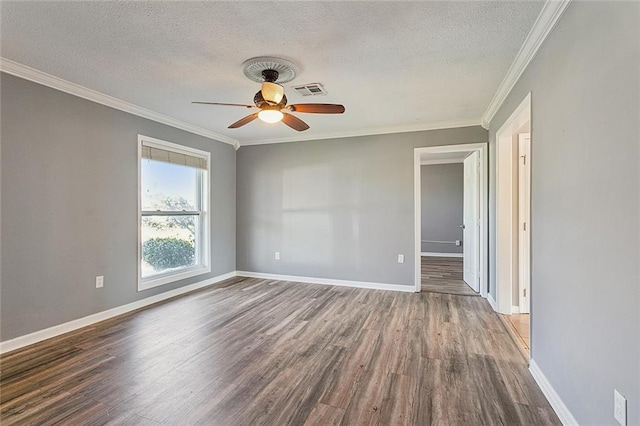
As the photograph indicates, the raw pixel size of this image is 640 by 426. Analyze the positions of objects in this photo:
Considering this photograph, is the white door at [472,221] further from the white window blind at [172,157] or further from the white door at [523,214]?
the white window blind at [172,157]

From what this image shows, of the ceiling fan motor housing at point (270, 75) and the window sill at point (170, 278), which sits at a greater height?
the ceiling fan motor housing at point (270, 75)

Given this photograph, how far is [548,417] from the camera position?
1.74 meters

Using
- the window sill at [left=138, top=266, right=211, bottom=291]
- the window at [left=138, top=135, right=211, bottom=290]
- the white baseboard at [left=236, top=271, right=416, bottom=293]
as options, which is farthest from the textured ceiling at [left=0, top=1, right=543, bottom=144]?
the white baseboard at [left=236, top=271, right=416, bottom=293]

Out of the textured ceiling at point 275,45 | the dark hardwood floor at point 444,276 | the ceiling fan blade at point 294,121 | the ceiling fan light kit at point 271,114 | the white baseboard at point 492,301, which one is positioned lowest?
the dark hardwood floor at point 444,276

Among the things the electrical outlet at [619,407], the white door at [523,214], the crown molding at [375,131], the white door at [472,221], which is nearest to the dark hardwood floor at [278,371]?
the white door at [523,214]

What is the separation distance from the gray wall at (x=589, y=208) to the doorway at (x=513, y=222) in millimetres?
1383

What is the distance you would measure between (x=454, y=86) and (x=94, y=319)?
447 cm

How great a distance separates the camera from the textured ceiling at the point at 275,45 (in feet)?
6.11

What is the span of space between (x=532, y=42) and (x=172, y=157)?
4165mm

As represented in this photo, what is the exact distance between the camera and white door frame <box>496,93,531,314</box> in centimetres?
339

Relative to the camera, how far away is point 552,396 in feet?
6.05

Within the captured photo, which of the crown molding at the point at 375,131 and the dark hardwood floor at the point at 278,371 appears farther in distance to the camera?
the crown molding at the point at 375,131

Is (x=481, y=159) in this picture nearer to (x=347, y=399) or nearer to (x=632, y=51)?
(x=632, y=51)

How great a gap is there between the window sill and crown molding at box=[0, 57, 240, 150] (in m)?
2.08
